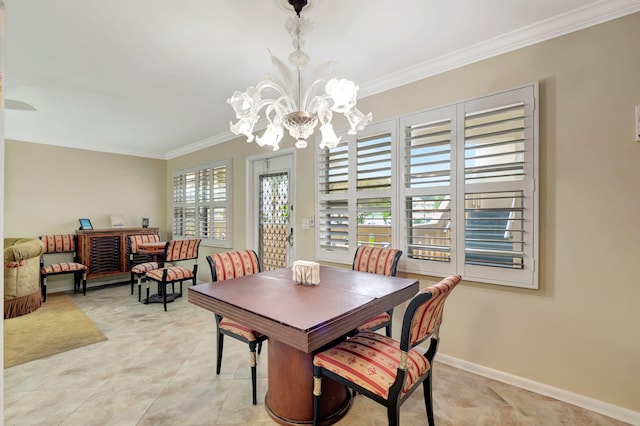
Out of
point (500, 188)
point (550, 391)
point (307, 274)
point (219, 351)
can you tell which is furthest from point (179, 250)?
point (550, 391)

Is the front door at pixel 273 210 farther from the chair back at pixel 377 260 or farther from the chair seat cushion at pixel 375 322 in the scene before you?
the chair seat cushion at pixel 375 322

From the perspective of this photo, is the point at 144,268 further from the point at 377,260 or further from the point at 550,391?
the point at 550,391

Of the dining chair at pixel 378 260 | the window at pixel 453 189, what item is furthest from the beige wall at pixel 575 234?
the dining chair at pixel 378 260

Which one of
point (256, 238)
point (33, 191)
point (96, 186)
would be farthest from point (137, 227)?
point (256, 238)

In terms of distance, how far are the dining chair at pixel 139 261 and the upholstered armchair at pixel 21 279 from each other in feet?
3.66

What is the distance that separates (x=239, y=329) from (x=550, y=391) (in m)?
2.22

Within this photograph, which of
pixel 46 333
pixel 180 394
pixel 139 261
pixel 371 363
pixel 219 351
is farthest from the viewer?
pixel 139 261

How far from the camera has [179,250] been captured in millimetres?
4117

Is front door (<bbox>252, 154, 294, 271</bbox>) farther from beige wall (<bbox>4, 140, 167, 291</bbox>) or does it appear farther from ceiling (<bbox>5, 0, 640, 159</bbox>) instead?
beige wall (<bbox>4, 140, 167, 291</bbox>)

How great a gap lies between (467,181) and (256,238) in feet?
9.95

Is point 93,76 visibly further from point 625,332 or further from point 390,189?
point 625,332

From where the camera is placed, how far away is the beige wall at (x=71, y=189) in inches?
181

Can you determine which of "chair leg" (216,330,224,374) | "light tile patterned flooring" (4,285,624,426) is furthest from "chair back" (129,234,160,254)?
"chair leg" (216,330,224,374)

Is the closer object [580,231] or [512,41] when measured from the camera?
[580,231]
